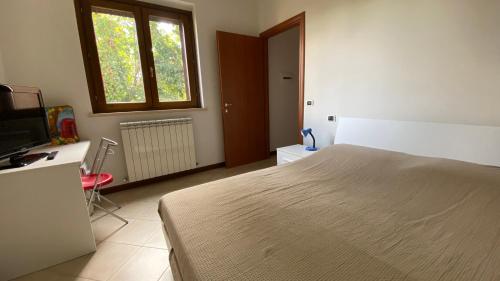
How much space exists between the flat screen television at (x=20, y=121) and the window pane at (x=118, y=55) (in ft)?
2.69

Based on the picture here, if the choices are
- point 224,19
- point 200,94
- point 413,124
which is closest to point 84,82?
point 200,94

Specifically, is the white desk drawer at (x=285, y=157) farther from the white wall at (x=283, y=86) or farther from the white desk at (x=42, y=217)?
the white desk at (x=42, y=217)

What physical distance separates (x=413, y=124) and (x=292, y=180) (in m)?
1.11

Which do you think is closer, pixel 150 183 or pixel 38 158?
pixel 38 158

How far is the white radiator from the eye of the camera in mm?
2607

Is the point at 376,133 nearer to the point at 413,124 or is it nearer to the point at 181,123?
the point at 413,124

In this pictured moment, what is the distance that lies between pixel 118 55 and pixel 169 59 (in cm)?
61

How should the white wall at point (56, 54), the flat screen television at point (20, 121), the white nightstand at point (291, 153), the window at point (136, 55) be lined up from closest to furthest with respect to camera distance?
the flat screen television at point (20, 121) → the white wall at point (56, 54) → the white nightstand at point (291, 153) → the window at point (136, 55)

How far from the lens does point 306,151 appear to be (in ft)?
7.88

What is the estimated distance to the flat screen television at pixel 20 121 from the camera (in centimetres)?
146

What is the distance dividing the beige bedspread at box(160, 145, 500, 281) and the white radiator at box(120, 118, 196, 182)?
1.71 m

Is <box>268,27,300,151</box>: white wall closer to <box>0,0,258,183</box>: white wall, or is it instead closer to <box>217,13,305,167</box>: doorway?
<box>217,13,305,167</box>: doorway

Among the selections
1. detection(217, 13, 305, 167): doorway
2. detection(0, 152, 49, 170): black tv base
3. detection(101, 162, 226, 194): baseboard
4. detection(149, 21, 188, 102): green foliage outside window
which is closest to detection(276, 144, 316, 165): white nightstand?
detection(217, 13, 305, 167): doorway

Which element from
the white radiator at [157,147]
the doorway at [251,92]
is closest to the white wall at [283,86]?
the doorway at [251,92]
